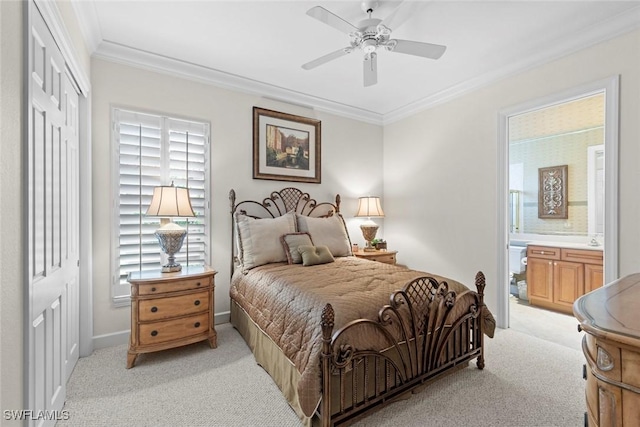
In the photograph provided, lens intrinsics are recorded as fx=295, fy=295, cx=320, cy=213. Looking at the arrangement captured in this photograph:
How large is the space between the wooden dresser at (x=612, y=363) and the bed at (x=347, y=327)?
1.01 meters

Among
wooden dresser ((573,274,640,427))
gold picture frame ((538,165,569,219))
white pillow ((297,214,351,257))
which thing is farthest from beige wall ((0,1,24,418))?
gold picture frame ((538,165,569,219))

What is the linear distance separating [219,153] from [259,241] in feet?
3.85

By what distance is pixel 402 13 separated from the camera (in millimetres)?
2365

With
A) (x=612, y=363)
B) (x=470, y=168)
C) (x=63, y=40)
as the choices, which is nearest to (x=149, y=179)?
(x=63, y=40)

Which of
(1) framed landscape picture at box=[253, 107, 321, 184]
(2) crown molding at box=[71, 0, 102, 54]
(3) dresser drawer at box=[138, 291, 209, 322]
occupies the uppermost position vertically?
(2) crown molding at box=[71, 0, 102, 54]

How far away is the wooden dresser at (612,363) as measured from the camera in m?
0.81

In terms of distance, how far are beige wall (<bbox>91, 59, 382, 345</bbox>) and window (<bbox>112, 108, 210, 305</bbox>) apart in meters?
0.08

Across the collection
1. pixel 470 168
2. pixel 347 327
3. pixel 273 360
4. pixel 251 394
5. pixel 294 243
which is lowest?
pixel 251 394

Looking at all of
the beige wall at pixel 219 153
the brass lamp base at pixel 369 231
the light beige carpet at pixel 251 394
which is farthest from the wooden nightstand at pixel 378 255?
the light beige carpet at pixel 251 394

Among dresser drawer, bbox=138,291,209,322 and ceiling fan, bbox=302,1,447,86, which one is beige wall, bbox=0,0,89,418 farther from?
ceiling fan, bbox=302,1,447,86

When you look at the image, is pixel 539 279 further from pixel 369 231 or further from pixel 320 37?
pixel 320 37

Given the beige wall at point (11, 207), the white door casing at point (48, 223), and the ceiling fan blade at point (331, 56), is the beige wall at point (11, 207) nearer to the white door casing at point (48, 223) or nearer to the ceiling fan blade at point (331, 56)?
the white door casing at point (48, 223)

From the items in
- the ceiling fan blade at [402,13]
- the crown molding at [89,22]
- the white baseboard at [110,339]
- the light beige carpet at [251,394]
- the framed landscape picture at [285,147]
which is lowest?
the light beige carpet at [251,394]

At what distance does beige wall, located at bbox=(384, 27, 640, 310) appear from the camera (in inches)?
95.7
